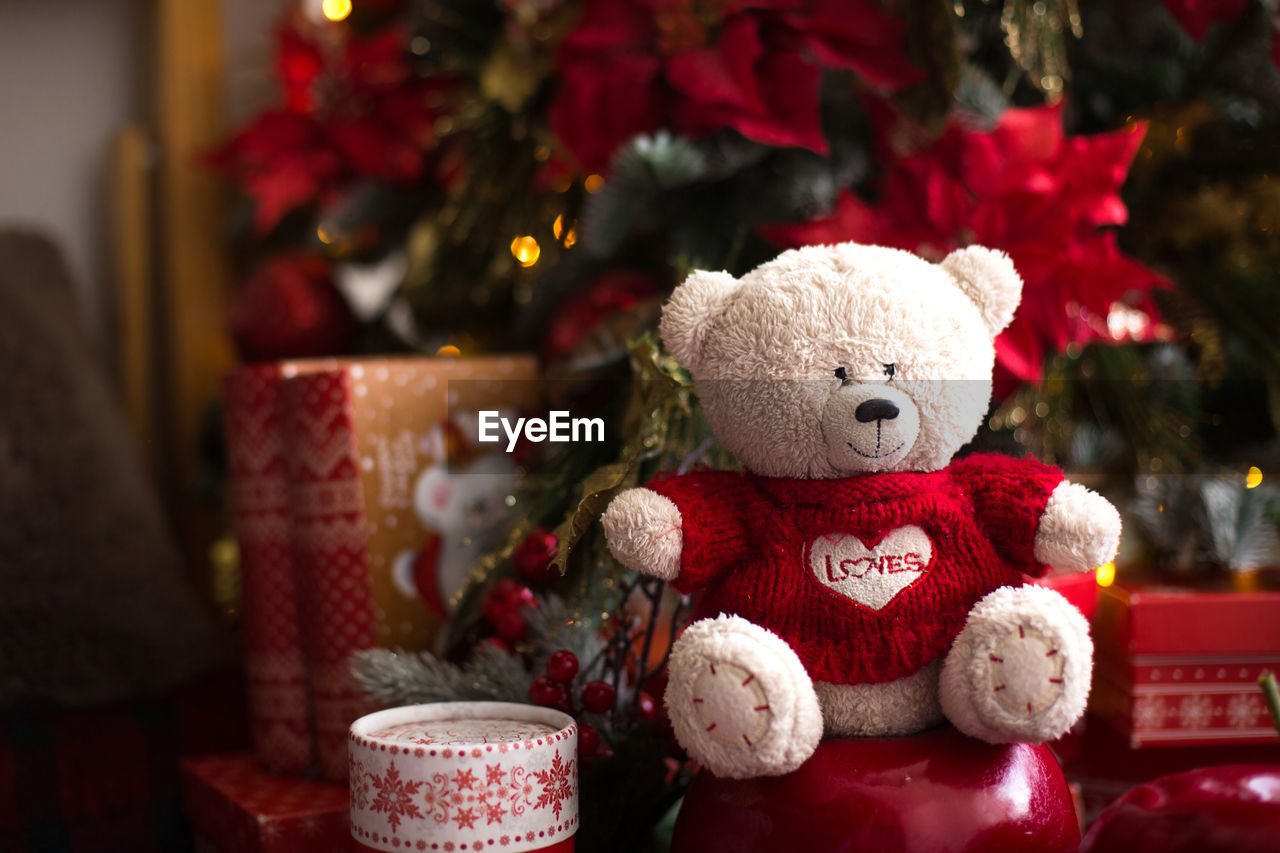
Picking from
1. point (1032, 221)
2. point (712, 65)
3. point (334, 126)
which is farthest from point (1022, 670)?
point (334, 126)

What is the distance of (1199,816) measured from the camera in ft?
1.17

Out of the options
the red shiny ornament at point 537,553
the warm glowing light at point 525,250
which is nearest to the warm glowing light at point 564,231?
the warm glowing light at point 525,250

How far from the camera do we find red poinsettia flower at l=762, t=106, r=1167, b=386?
0.59 m

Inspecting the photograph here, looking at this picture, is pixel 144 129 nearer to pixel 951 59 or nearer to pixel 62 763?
pixel 62 763

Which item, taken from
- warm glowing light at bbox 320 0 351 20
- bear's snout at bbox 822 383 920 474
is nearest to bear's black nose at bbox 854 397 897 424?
bear's snout at bbox 822 383 920 474

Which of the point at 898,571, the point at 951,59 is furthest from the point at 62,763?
the point at 951,59

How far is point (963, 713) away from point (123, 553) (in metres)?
0.62

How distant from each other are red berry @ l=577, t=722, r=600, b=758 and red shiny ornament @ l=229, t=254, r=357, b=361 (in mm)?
510

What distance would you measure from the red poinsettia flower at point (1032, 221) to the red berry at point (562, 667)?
27cm

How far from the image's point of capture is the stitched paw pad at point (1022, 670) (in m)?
0.39

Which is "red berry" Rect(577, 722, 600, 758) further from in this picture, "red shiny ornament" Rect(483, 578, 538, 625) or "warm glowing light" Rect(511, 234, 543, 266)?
"warm glowing light" Rect(511, 234, 543, 266)

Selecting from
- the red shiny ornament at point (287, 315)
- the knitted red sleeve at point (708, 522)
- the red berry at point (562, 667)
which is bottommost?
the red berry at point (562, 667)

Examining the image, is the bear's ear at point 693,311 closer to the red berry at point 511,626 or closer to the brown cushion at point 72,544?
the red berry at point 511,626

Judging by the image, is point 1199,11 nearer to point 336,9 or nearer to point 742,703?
point 742,703
